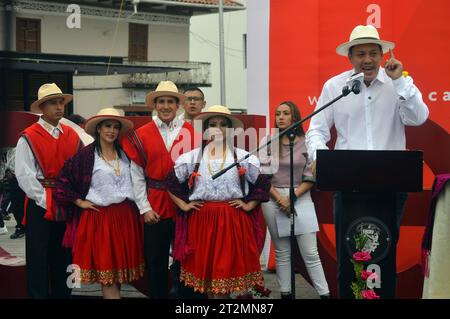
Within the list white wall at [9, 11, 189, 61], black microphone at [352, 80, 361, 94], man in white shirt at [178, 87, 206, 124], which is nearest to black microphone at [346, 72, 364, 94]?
black microphone at [352, 80, 361, 94]

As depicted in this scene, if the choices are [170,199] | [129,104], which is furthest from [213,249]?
[129,104]

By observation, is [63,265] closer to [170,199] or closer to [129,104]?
[170,199]

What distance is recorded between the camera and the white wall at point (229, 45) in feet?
105

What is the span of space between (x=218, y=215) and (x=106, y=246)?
868 mm

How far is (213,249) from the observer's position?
5699mm

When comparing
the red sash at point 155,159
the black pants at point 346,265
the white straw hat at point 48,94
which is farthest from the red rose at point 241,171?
the white straw hat at point 48,94

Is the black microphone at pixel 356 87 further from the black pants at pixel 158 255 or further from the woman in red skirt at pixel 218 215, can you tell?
the black pants at pixel 158 255

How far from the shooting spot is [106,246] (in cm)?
593

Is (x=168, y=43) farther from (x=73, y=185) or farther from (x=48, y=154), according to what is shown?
(x=73, y=185)

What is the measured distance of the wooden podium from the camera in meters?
4.84

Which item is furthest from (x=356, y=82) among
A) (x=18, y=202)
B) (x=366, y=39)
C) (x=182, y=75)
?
(x=182, y=75)

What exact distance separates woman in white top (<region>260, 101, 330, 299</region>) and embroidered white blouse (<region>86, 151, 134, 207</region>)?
1162mm

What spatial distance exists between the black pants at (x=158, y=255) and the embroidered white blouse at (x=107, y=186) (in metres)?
0.31
